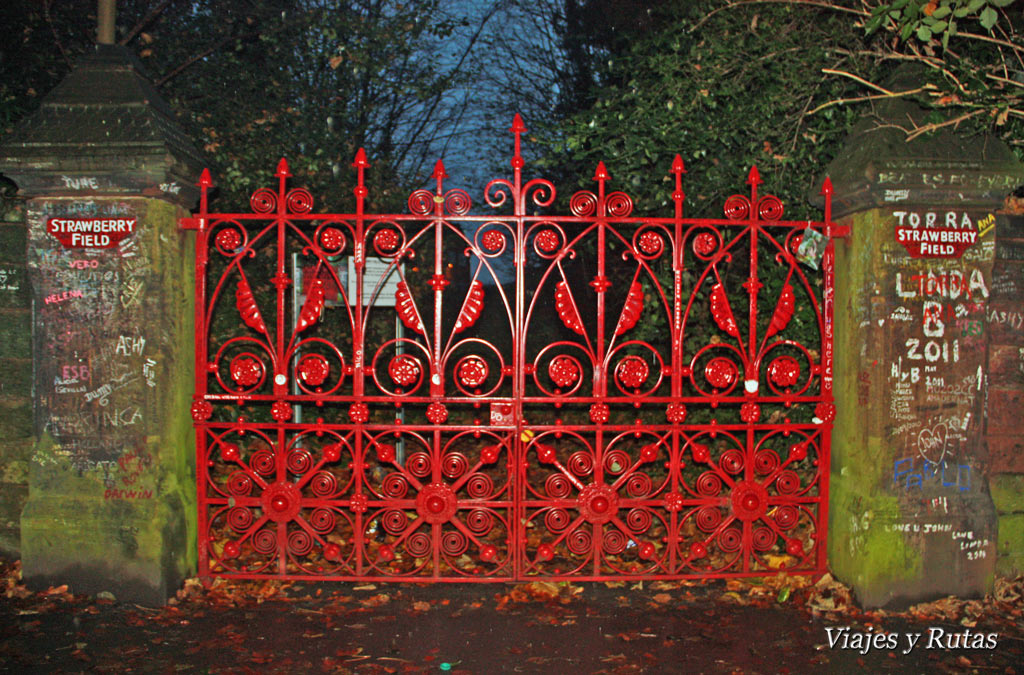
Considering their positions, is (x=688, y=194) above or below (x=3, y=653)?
above

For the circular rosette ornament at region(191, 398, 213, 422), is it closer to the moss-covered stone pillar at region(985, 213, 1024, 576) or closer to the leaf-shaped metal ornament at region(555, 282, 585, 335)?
the leaf-shaped metal ornament at region(555, 282, 585, 335)

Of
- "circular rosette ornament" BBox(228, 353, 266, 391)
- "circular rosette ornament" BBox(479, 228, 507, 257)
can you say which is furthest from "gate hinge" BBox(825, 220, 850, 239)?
"circular rosette ornament" BBox(228, 353, 266, 391)

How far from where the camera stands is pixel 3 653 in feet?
12.4

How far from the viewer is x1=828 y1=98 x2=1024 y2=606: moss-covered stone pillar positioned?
4359mm

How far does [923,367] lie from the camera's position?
4418 millimetres

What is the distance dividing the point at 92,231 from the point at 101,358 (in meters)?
0.76

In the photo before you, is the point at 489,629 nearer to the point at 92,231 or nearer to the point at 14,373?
the point at 92,231

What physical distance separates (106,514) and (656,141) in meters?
4.37

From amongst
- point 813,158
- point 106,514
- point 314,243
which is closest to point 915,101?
point 813,158

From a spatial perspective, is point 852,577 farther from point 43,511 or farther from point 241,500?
point 43,511

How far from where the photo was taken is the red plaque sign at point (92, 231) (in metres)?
4.44

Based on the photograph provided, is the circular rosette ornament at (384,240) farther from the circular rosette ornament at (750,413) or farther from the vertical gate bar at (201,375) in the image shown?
the circular rosette ornament at (750,413)

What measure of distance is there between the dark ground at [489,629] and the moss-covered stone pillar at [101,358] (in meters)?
0.33

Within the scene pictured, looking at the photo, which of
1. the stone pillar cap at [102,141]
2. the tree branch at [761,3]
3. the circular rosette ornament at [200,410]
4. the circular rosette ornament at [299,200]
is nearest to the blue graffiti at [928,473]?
the tree branch at [761,3]
